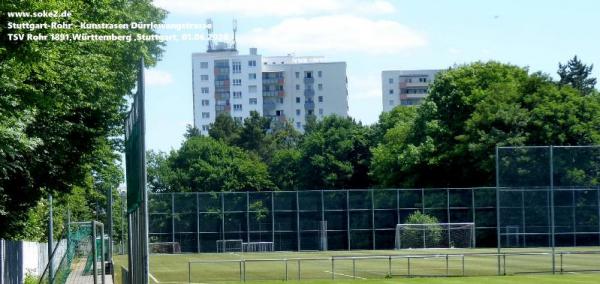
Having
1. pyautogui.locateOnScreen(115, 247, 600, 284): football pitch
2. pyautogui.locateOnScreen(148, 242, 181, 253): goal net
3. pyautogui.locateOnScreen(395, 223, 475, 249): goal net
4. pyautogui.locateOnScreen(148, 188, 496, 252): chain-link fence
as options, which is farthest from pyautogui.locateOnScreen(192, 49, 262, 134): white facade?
pyautogui.locateOnScreen(115, 247, 600, 284): football pitch

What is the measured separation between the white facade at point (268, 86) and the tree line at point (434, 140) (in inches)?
2382

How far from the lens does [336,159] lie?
4003 inches

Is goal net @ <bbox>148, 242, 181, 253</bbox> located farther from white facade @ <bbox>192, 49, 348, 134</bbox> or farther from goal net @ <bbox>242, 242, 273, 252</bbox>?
white facade @ <bbox>192, 49, 348, 134</bbox>

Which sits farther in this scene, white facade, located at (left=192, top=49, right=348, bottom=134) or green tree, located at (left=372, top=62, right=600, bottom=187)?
white facade, located at (left=192, top=49, right=348, bottom=134)

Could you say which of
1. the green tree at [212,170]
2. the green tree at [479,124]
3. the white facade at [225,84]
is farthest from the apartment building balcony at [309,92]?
the green tree at [479,124]

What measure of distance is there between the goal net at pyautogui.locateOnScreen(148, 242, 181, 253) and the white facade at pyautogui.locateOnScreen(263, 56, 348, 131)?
104582mm

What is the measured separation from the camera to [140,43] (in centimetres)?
3903

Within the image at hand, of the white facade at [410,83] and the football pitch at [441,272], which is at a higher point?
the white facade at [410,83]

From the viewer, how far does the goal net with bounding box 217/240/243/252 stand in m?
69.6

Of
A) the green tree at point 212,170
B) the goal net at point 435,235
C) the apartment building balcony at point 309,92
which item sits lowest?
the goal net at point 435,235

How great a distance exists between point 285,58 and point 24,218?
14643 centimetres

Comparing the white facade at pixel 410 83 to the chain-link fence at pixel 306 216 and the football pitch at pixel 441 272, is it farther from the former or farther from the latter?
the football pitch at pixel 441 272

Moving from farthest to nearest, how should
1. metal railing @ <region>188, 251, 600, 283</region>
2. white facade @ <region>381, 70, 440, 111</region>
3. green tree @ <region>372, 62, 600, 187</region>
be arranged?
white facade @ <region>381, 70, 440, 111</region>
green tree @ <region>372, 62, 600, 187</region>
metal railing @ <region>188, 251, 600, 283</region>

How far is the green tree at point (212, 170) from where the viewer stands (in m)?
105
